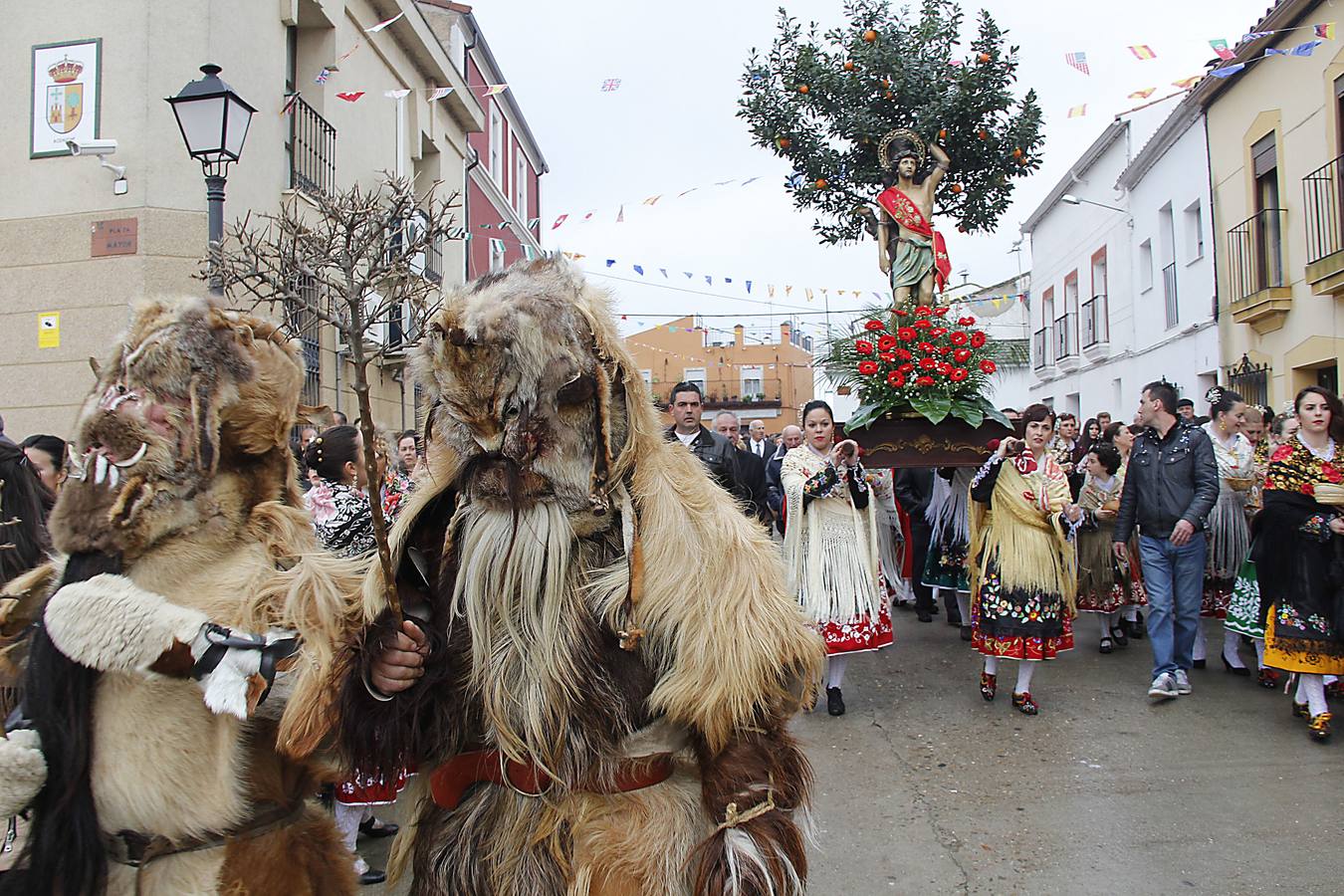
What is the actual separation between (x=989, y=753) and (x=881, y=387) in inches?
90.0

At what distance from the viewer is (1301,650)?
16.8 feet

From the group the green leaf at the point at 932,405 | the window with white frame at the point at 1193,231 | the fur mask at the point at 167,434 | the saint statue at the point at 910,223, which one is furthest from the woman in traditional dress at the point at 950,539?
the window with white frame at the point at 1193,231

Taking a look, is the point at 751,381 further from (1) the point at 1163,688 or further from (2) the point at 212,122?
(2) the point at 212,122

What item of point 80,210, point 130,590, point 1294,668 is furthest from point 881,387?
point 80,210

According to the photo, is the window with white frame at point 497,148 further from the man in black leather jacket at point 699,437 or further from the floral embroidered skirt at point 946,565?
the man in black leather jacket at point 699,437

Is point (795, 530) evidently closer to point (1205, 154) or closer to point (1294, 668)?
point (1294, 668)

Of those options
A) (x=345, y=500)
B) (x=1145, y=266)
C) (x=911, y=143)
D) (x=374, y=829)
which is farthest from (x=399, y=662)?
(x=1145, y=266)

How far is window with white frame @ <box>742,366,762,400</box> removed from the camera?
44.4 m

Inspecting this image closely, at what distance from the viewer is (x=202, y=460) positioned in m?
1.86

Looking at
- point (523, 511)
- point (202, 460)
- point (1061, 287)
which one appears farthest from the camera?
point (1061, 287)

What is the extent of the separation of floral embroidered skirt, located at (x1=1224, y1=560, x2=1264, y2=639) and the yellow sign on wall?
388 inches

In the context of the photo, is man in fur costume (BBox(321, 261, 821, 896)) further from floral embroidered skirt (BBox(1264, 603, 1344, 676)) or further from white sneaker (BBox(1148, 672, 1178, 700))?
white sneaker (BBox(1148, 672, 1178, 700))

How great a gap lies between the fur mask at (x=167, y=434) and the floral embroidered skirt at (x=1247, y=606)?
6105mm

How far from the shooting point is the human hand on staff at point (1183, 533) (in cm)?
564
